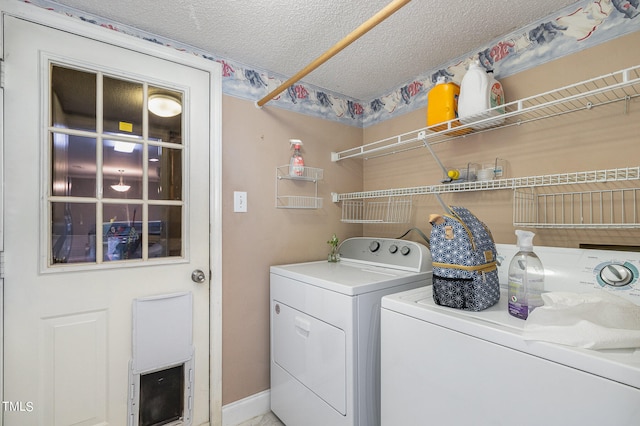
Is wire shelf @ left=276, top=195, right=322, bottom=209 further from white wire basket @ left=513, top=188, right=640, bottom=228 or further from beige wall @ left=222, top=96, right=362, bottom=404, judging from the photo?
white wire basket @ left=513, top=188, right=640, bottom=228

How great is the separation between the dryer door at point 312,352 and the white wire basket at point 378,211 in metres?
0.84

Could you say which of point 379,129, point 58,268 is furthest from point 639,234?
point 58,268

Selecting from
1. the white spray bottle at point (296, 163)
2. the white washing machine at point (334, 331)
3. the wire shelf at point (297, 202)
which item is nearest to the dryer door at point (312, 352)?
the white washing machine at point (334, 331)

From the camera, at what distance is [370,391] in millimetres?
1420

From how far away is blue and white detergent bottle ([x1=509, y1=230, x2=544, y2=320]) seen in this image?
1002mm

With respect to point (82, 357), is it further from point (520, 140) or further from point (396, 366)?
point (520, 140)

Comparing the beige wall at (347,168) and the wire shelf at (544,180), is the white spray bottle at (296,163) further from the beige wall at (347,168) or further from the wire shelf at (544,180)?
the wire shelf at (544,180)

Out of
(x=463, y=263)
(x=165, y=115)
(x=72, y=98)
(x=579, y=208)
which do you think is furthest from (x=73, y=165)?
(x=579, y=208)

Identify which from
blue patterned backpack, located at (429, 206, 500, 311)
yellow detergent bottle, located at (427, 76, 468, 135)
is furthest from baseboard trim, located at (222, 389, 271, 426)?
yellow detergent bottle, located at (427, 76, 468, 135)

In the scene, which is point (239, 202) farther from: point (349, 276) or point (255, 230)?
point (349, 276)

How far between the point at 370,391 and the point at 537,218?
1.20m

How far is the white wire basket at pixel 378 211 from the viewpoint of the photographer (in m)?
2.19

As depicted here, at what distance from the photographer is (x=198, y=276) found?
1.74m

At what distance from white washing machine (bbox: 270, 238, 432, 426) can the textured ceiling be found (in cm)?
117
